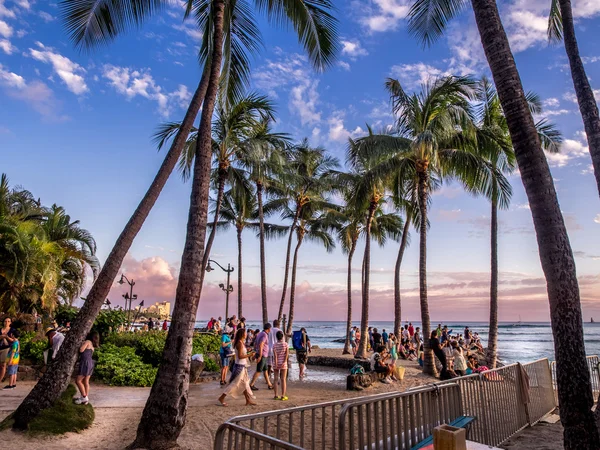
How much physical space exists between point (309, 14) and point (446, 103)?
28.6 ft

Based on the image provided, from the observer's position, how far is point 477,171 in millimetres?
15773

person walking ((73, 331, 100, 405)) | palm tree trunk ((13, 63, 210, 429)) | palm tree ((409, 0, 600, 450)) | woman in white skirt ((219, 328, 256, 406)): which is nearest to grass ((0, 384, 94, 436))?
palm tree trunk ((13, 63, 210, 429))

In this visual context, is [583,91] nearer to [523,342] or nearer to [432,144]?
[432,144]

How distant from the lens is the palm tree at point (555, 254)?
4543 millimetres

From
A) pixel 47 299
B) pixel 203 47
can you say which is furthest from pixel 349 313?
pixel 203 47

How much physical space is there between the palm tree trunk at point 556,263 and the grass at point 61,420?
7240 mm

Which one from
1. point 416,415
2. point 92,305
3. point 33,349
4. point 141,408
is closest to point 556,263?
point 416,415

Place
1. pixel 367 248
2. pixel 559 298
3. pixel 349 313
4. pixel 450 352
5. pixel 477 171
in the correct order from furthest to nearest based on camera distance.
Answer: pixel 349 313 → pixel 367 248 → pixel 477 171 → pixel 450 352 → pixel 559 298

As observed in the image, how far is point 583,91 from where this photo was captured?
267 inches

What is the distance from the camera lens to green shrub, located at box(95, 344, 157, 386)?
1199 cm

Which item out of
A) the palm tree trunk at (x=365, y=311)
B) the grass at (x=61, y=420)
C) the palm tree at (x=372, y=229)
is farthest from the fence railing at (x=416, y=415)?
the palm tree at (x=372, y=229)

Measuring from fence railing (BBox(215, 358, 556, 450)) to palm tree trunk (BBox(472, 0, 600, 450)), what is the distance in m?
1.54

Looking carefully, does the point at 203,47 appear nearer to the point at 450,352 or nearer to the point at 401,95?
the point at 401,95

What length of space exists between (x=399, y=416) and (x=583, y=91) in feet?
20.1
